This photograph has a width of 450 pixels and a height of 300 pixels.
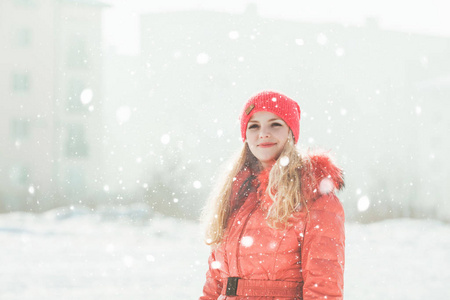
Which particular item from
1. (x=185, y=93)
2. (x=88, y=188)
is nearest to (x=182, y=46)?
(x=185, y=93)

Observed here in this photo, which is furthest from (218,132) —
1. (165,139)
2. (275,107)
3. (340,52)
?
(275,107)

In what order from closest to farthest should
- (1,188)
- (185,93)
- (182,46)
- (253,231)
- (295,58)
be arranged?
(253,231)
(295,58)
(1,188)
(185,93)
(182,46)

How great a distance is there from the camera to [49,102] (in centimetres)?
2583

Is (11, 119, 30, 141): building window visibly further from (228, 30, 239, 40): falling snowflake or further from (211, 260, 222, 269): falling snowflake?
(211, 260, 222, 269): falling snowflake

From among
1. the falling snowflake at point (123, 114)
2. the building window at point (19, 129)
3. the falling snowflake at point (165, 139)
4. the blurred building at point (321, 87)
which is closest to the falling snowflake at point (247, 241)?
the blurred building at point (321, 87)

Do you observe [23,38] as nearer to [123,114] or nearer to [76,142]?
[76,142]

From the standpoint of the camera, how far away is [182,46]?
32750mm

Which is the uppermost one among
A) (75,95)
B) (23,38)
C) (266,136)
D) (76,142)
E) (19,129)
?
(23,38)

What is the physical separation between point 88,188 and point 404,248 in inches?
768

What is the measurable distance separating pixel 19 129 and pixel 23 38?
178 inches

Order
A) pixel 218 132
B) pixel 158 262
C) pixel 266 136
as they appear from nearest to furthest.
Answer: pixel 266 136 → pixel 158 262 → pixel 218 132

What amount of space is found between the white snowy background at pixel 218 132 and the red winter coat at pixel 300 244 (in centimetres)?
804

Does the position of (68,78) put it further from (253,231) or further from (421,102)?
(253,231)

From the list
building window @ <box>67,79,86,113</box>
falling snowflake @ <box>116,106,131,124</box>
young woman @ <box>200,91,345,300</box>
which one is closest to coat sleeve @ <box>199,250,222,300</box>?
young woman @ <box>200,91,345,300</box>
